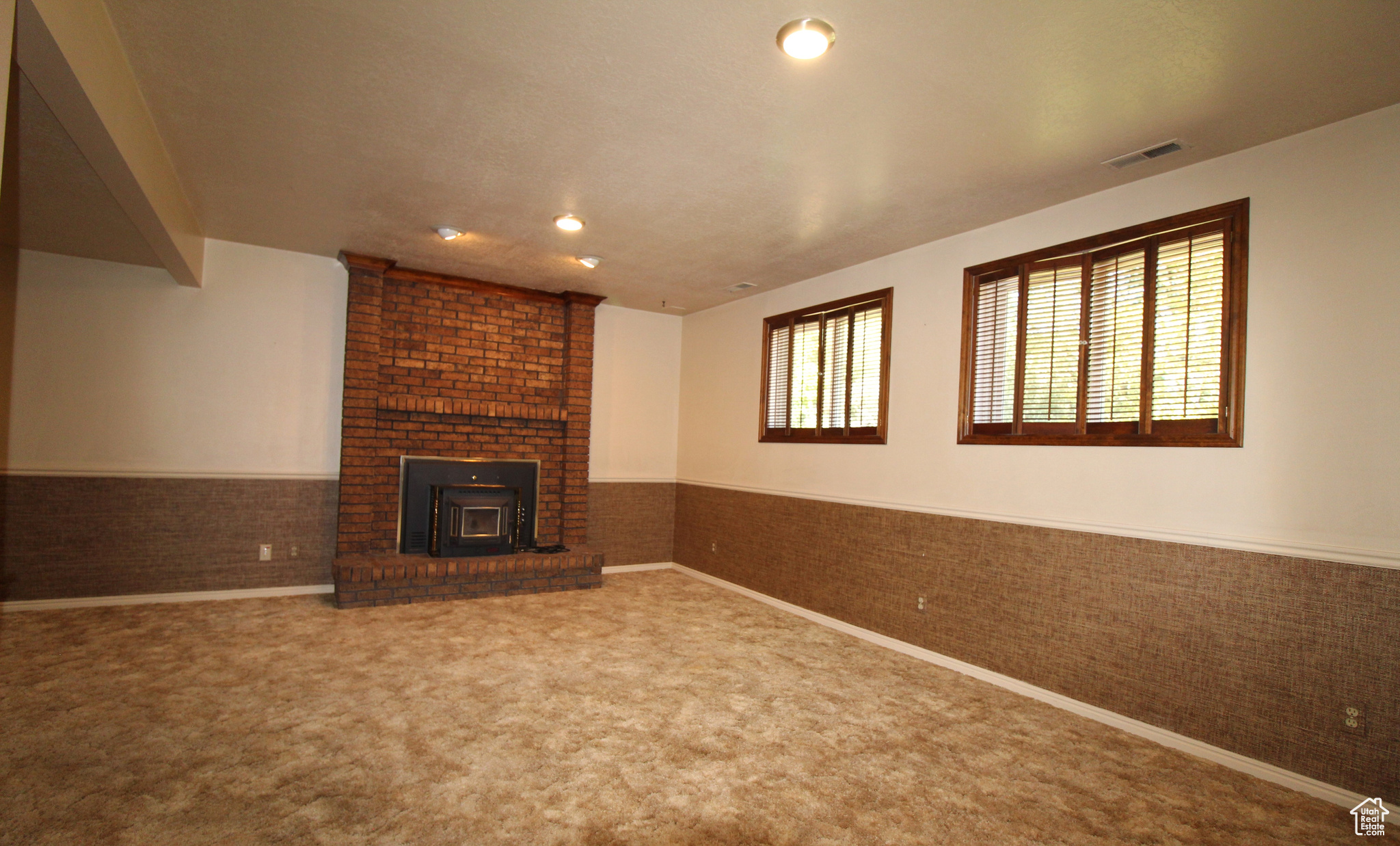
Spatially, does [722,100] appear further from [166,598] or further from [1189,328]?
[166,598]

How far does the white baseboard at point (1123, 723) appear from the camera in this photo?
2570 mm

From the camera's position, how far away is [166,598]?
4.72 m

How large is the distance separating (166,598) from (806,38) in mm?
5396

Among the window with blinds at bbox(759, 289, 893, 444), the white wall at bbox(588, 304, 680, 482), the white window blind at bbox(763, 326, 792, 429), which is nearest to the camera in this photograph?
the window with blinds at bbox(759, 289, 893, 444)

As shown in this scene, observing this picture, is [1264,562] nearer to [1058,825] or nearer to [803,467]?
[1058,825]

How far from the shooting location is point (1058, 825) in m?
2.30

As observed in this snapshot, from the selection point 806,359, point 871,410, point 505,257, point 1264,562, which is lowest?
point 1264,562

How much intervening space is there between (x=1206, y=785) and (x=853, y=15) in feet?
10.2

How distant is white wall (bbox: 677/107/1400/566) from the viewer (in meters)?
2.53

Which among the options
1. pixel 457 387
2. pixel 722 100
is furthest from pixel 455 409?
pixel 722 100

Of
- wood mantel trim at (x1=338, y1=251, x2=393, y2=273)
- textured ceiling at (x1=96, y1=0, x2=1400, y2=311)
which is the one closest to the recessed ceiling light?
textured ceiling at (x1=96, y1=0, x2=1400, y2=311)

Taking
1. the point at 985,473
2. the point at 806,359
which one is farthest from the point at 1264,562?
the point at 806,359

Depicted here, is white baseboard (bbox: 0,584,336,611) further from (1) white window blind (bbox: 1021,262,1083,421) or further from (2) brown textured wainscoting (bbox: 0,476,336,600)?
(1) white window blind (bbox: 1021,262,1083,421)

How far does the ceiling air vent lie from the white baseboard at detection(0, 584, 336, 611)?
5.43 metres
